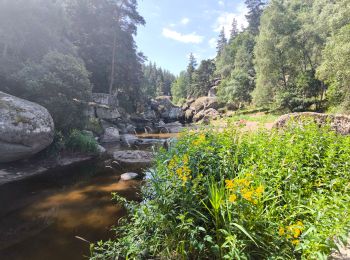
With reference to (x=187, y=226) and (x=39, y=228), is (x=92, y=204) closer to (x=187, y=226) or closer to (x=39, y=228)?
(x=39, y=228)

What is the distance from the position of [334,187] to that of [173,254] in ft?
7.91

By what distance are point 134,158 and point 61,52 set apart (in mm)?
12133

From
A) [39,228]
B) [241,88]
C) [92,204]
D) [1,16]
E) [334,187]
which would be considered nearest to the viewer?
[334,187]

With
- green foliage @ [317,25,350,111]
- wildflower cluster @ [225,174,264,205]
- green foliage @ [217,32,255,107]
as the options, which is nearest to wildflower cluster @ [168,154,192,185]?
wildflower cluster @ [225,174,264,205]

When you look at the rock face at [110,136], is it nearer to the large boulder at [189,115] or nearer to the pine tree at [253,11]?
the large boulder at [189,115]

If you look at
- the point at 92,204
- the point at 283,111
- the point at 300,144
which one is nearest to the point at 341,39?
the point at 283,111

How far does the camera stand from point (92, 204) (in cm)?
682

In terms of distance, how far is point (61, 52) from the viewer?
18906mm

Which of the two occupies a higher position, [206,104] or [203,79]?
[203,79]

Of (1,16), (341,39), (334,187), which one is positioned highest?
(1,16)

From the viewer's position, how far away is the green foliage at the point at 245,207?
2.38 metres

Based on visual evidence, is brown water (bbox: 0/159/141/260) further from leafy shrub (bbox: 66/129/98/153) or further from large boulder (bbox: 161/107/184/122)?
large boulder (bbox: 161/107/184/122)

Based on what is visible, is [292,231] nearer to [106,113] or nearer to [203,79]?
[106,113]

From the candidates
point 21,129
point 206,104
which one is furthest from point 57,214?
A: point 206,104
